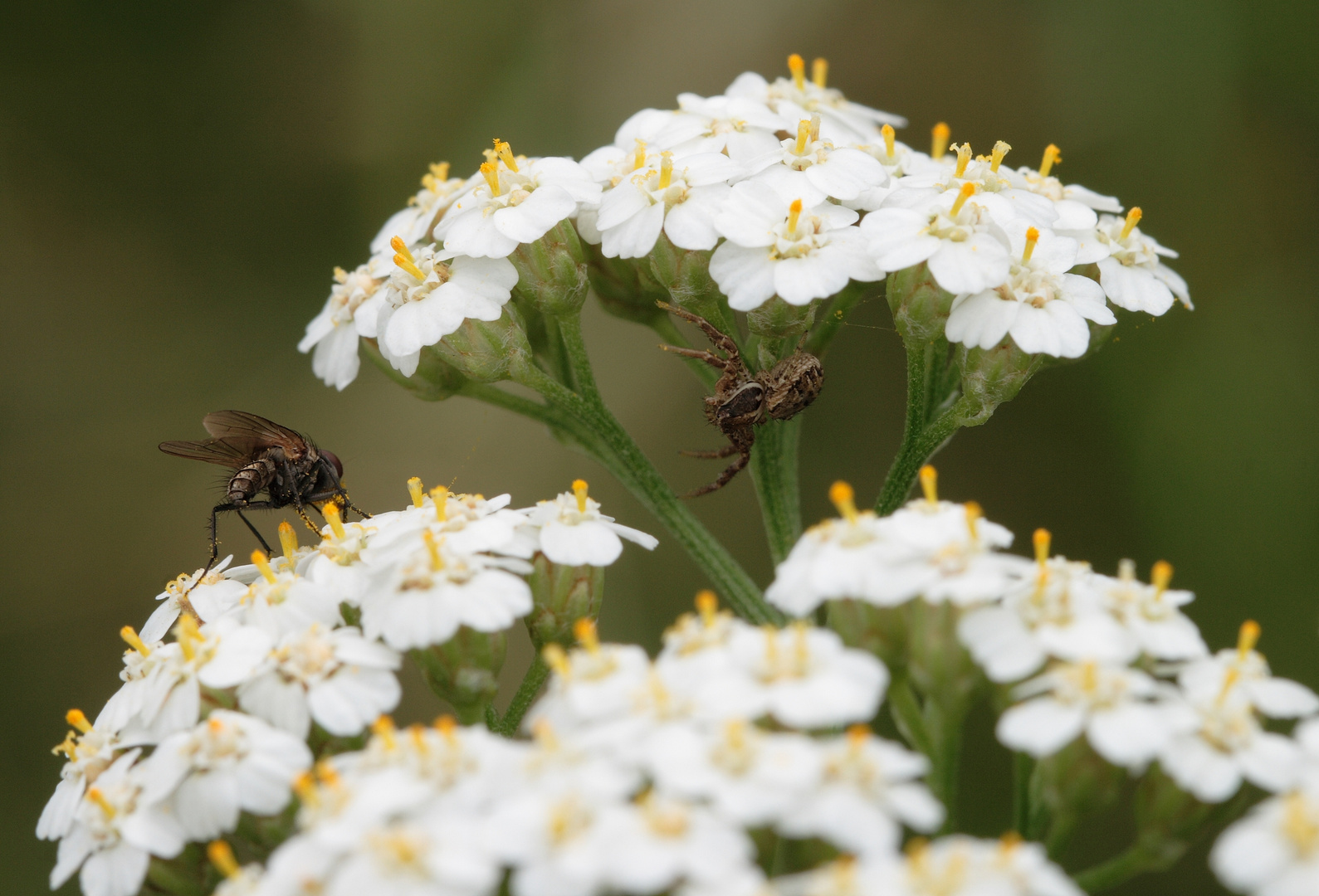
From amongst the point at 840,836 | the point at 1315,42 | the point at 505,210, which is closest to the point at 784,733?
the point at 840,836

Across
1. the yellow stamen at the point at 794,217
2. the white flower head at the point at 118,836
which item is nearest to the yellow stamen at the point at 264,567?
the white flower head at the point at 118,836

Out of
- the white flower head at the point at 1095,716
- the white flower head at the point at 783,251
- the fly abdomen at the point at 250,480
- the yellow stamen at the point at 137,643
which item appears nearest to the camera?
the white flower head at the point at 1095,716

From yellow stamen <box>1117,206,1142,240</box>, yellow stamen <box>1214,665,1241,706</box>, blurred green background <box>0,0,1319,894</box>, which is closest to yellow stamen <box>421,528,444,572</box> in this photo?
yellow stamen <box>1214,665,1241,706</box>

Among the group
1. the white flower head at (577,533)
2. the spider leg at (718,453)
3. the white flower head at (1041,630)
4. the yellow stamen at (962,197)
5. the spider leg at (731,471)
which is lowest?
the white flower head at (1041,630)

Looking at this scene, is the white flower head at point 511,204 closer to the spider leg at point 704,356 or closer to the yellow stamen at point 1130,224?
the spider leg at point 704,356

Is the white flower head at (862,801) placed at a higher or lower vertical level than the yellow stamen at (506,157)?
lower

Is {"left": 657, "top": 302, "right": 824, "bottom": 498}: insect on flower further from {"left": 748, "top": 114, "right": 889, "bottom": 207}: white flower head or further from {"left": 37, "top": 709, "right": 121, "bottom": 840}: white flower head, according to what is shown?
{"left": 37, "top": 709, "right": 121, "bottom": 840}: white flower head

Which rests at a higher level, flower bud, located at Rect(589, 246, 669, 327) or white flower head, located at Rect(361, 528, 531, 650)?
flower bud, located at Rect(589, 246, 669, 327)
